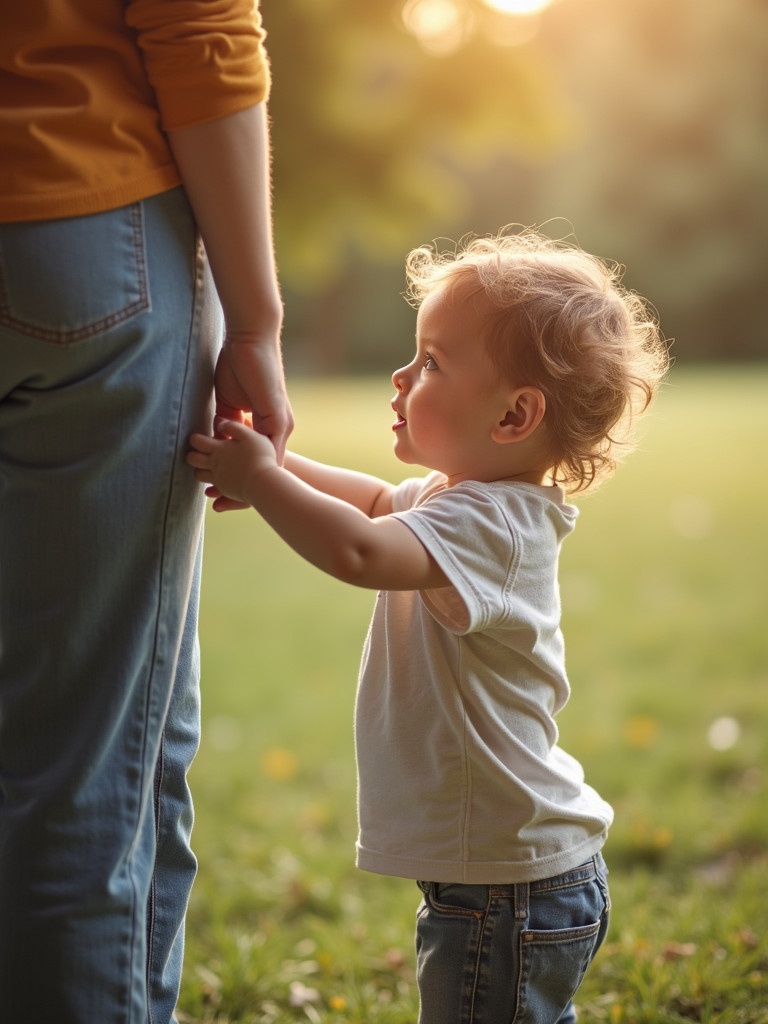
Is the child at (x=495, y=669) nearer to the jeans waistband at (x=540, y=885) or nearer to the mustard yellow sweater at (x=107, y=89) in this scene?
the jeans waistband at (x=540, y=885)

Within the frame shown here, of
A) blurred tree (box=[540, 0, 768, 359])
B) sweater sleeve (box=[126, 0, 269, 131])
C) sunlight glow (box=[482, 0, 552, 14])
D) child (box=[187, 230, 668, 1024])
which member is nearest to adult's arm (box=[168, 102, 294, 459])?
sweater sleeve (box=[126, 0, 269, 131])

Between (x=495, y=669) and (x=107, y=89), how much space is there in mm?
935

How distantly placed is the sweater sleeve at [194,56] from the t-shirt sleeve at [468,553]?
572 millimetres

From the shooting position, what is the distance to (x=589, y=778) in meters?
3.52

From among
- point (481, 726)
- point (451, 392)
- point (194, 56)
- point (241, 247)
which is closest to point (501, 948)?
point (481, 726)

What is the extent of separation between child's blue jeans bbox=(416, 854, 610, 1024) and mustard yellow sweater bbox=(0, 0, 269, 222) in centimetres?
108

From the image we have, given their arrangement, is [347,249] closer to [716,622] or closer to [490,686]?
[716,622]

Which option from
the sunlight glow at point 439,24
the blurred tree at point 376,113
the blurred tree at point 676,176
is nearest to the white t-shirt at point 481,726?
the blurred tree at point 376,113

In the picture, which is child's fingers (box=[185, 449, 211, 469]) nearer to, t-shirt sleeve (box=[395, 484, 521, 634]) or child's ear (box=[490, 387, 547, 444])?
t-shirt sleeve (box=[395, 484, 521, 634])

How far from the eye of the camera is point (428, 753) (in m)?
1.71

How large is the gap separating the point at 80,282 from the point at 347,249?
24564mm

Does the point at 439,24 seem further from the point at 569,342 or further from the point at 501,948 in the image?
the point at 501,948

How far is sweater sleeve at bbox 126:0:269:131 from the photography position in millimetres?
1341

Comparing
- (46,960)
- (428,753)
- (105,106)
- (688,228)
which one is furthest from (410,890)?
(688,228)
